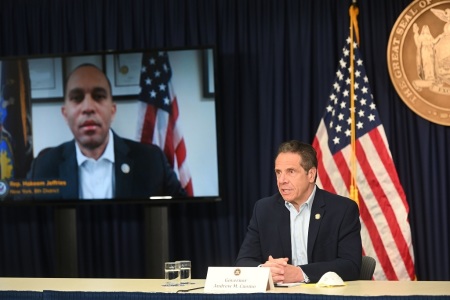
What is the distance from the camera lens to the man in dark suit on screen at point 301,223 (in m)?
4.17

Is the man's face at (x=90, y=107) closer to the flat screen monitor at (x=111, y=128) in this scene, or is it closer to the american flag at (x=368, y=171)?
the flat screen monitor at (x=111, y=128)

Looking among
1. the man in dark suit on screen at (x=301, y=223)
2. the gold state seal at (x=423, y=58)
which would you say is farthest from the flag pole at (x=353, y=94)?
the man in dark suit on screen at (x=301, y=223)

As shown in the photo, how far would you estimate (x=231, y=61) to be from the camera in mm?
6684

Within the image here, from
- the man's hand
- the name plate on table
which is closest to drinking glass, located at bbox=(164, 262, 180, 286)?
the name plate on table

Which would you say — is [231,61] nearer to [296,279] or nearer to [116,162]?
[116,162]

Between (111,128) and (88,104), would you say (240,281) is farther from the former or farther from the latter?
(88,104)

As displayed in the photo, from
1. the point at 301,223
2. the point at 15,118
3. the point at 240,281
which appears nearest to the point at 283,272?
the point at 240,281

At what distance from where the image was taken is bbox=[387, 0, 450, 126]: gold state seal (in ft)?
20.1

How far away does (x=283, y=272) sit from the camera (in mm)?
3740

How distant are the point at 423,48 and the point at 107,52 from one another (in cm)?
235

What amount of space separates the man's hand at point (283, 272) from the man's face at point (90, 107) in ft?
9.62

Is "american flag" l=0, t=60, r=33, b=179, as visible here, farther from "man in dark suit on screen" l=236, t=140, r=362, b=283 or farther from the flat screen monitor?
"man in dark suit on screen" l=236, t=140, r=362, b=283

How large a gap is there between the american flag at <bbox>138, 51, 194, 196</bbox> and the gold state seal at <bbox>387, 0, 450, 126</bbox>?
1641mm

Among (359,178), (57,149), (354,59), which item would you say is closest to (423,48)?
(354,59)
